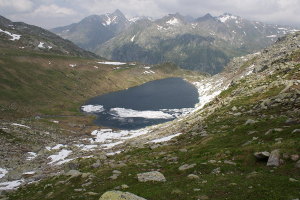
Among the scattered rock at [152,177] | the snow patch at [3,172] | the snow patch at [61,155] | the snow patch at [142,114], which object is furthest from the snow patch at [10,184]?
the snow patch at [142,114]

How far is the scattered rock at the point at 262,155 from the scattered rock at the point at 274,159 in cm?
55

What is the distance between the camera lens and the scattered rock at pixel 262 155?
88.4 feet

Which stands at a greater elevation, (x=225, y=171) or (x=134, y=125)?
(x=225, y=171)

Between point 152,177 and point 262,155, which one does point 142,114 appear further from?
point 262,155

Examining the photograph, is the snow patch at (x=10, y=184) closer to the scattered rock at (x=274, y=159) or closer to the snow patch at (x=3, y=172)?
the snow patch at (x=3, y=172)

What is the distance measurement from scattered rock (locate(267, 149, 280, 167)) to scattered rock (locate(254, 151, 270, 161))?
55cm

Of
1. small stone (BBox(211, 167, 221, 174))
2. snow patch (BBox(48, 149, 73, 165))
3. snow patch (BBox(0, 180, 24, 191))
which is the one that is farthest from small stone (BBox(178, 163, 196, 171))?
snow patch (BBox(48, 149, 73, 165))

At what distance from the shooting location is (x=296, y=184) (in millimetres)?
20641

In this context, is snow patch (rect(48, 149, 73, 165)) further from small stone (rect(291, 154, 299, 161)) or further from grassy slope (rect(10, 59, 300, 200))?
small stone (rect(291, 154, 299, 161))

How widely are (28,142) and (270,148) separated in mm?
95115

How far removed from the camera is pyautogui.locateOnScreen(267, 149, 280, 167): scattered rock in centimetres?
2554

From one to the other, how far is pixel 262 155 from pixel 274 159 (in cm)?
153

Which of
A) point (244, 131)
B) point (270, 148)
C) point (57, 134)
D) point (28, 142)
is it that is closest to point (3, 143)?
point (28, 142)

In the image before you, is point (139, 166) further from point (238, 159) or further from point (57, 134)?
point (57, 134)
